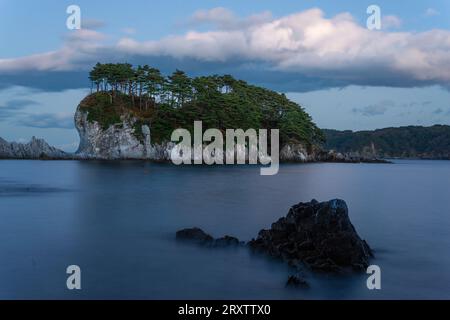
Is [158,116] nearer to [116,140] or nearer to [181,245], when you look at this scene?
[116,140]

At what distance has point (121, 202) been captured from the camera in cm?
4716

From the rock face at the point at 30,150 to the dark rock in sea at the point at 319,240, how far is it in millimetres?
126974

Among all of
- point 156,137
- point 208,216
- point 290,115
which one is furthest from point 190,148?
point 208,216

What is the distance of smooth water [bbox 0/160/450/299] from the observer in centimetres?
1919

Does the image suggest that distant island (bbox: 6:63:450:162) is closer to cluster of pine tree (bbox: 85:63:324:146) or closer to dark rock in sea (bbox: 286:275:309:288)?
cluster of pine tree (bbox: 85:63:324:146)

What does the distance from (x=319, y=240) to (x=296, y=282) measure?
3.20 metres

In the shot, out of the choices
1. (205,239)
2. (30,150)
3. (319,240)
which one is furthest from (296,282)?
(30,150)

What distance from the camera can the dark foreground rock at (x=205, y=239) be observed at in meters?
25.7

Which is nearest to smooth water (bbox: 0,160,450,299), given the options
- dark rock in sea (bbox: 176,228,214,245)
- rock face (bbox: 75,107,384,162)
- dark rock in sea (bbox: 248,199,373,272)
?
dark rock in sea (bbox: 176,228,214,245)

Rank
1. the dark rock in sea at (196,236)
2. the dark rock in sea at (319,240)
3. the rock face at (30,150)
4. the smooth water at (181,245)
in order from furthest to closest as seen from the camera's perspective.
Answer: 1. the rock face at (30,150)
2. the dark rock in sea at (196,236)
3. the dark rock in sea at (319,240)
4. the smooth water at (181,245)

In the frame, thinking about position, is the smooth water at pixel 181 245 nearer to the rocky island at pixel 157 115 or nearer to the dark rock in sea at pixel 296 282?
the dark rock in sea at pixel 296 282

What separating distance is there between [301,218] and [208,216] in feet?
52.5

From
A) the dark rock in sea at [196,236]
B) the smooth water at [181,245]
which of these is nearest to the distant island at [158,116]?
the smooth water at [181,245]
